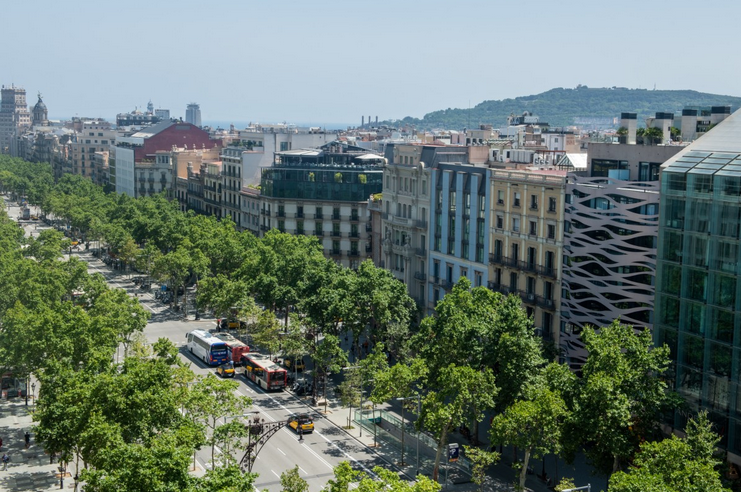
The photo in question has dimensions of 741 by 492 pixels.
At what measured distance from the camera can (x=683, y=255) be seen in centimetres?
7144

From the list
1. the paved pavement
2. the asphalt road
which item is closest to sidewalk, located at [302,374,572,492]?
the paved pavement

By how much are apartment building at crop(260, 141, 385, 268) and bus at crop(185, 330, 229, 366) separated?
3802 centimetres

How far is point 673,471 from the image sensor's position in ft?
182

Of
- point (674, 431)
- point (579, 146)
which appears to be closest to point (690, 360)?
point (674, 431)

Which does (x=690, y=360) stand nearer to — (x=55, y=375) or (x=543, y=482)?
(x=543, y=482)

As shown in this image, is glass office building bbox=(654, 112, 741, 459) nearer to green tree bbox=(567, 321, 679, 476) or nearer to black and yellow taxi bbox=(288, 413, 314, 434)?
green tree bbox=(567, 321, 679, 476)

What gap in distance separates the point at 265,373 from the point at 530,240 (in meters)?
31.1

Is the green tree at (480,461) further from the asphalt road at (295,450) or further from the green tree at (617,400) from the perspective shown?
the asphalt road at (295,450)

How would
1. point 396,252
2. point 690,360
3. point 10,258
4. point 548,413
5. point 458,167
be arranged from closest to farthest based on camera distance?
point 548,413, point 690,360, point 458,167, point 396,252, point 10,258

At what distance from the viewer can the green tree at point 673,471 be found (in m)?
52.8

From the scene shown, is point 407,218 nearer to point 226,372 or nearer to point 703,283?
point 226,372

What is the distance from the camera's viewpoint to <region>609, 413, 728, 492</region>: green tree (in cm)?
5275

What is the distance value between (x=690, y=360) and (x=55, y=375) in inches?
1967

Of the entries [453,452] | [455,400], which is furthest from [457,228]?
[455,400]
